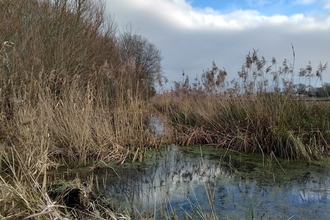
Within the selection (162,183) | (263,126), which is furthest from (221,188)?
(263,126)

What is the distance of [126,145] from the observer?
4.82m

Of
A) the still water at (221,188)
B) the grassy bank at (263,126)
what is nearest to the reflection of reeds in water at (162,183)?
the still water at (221,188)

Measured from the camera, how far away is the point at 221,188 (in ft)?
10.2

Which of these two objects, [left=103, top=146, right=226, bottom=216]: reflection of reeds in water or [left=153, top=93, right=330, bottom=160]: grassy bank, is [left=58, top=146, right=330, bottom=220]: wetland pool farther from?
[left=153, top=93, right=330, bottom=160]: grassy bank

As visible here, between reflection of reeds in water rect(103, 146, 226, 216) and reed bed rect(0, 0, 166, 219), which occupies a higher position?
reed bed rect(0, 0, 166, 219)

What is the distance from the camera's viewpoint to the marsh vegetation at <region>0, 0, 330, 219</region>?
3.72 meters

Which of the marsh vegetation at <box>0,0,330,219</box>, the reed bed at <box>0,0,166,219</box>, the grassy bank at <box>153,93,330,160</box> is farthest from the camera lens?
the grassy bank at <box>153,93,330,160</box>

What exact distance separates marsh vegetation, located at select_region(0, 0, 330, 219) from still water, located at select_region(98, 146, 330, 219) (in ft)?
1.50

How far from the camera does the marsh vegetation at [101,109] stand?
3.72 meters

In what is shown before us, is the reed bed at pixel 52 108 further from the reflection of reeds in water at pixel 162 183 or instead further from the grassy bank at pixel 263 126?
the grassy bank at pixel 263 126

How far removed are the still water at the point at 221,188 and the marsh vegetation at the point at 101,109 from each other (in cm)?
46

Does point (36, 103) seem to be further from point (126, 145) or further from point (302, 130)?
point (302, 130)

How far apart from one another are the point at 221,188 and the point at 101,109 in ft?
8.17

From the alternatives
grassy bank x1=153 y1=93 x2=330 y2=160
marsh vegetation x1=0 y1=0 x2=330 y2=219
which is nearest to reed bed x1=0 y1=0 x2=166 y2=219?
marsh vegetation x1=0 y1=0 x2=330 y2=219
